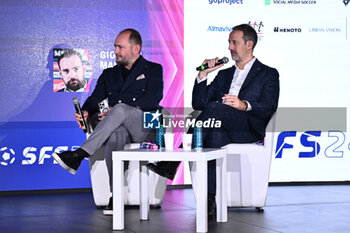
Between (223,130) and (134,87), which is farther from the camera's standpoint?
(134,87)

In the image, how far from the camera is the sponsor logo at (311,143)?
19.3 ft

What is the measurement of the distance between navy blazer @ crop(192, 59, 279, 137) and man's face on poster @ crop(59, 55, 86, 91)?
5.20 ft

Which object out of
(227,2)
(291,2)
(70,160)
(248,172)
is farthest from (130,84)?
(291,2)

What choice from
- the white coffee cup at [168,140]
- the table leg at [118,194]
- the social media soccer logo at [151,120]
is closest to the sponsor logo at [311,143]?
the social media soccer logo at [151,120]

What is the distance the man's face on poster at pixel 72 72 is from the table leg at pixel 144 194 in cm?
193

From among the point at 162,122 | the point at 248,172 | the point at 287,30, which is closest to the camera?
the point at 248,172

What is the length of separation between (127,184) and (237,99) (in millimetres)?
979

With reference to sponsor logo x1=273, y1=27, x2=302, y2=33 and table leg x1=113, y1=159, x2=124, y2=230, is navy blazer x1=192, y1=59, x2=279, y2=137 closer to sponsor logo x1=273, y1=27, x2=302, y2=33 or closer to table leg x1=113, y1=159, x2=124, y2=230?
table leg x1=113, y1=159, x2=124, y2=230

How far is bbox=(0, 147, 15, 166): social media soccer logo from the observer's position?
5.31 m

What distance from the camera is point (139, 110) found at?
4.10 meters

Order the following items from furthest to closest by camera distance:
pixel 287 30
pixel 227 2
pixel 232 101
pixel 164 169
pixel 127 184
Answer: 1. pixel 287 30
2. pixel 227 2
3. pixel 127 184
4. pixel 232 101
5. pixel 164 169

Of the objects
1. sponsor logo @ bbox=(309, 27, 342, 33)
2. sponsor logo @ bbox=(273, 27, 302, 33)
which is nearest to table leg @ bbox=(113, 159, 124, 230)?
sponsor logo @ bbox=(273, 27, 302, 33)

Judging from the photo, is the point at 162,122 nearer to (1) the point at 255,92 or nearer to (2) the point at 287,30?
(1) the point at 255,92

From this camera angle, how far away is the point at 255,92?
4.20m
